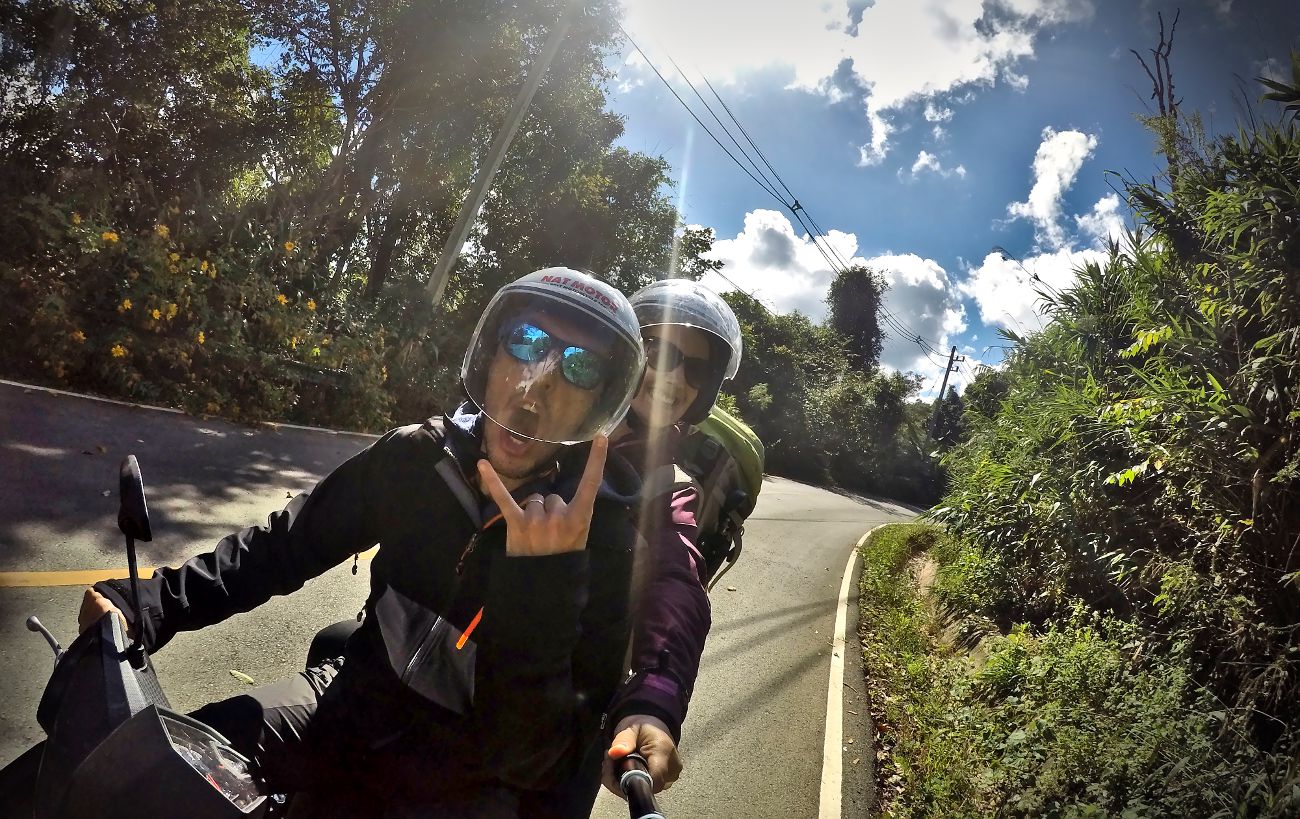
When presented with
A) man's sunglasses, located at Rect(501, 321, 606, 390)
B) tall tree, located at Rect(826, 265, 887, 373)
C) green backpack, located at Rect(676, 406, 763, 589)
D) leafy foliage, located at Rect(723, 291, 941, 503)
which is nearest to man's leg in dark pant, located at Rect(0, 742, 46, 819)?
man's sunglasses, located at Rect(501, 321, 606, 390)

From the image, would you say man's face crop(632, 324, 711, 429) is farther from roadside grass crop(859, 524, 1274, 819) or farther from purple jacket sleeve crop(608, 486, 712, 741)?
roadside grass crop(859, 524, 1274, 819)

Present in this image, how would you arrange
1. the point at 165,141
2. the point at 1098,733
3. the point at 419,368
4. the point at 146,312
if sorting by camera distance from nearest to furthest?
1. the point at 1098,733
2. the point at 146,312
3. the point at 165,141
4. the point at 419,368

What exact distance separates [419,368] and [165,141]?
509 centimetres

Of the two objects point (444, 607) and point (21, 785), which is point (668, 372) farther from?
point (21, 785)

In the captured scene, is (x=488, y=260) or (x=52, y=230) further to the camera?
(x=488, y=260)

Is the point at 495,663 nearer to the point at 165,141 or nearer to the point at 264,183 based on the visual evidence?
the point at 165,141

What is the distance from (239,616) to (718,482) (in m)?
3.03

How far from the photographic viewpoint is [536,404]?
153 centimetres

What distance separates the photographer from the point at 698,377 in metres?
2.70

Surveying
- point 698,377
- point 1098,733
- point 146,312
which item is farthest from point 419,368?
point 1098,733

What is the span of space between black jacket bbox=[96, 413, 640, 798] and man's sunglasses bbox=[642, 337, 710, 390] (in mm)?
1014

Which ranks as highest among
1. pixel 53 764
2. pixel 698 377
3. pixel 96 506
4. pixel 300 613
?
pixel 698 377

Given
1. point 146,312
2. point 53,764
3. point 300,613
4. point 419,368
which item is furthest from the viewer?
point 419,368

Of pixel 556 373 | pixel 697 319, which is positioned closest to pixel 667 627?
pixel 556 373
